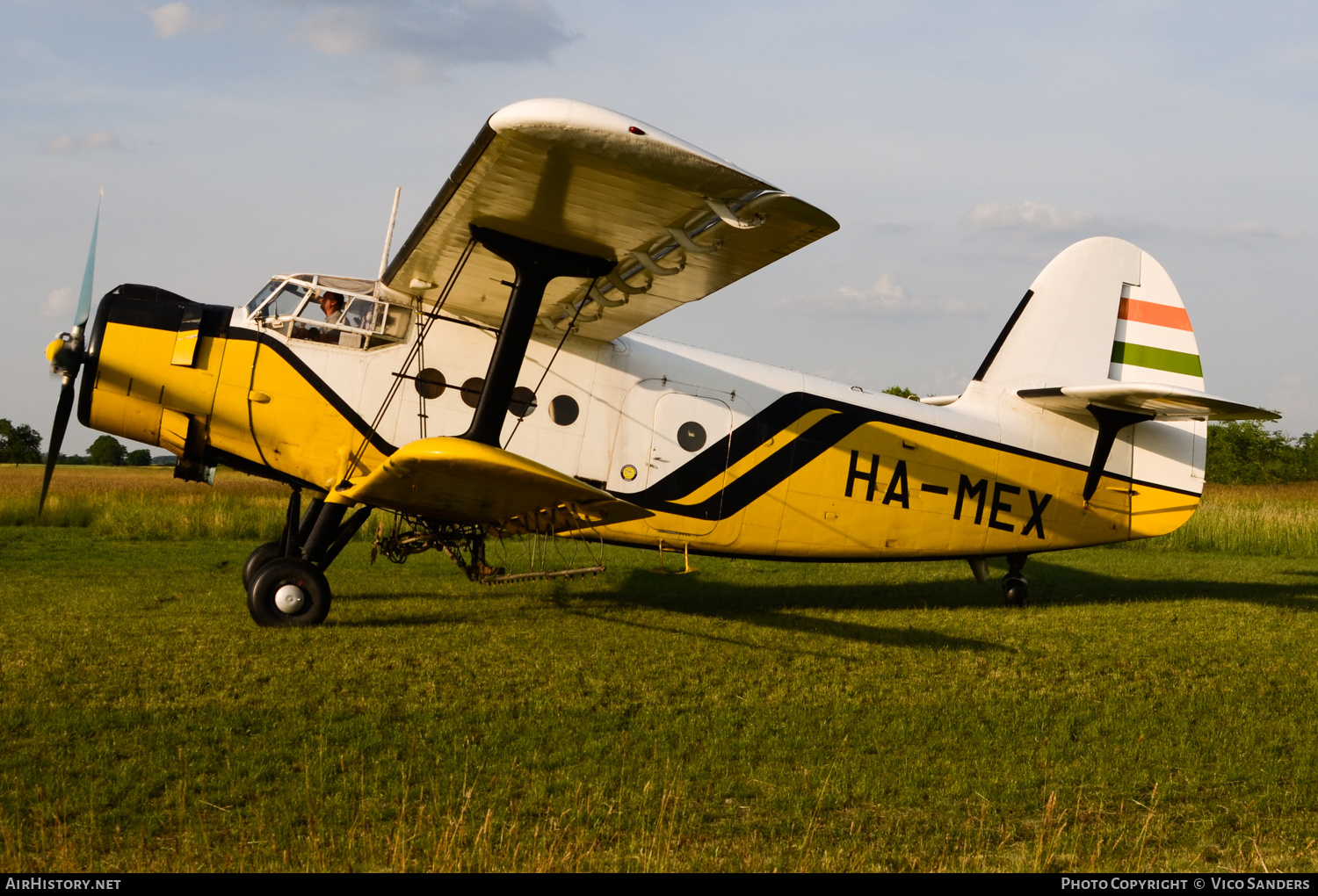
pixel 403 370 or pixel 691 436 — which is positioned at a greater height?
pixel 403 370

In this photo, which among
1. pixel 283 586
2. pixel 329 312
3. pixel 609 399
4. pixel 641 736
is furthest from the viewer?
pixel 609 399

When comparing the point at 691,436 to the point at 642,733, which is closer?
the point at 642,733

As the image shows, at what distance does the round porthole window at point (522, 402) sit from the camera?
8.70 metres

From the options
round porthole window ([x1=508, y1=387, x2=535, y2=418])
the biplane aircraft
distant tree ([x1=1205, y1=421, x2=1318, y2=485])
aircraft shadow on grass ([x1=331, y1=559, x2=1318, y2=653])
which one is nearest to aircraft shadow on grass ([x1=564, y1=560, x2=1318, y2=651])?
aircraft shadow on grass ([x1=331, y1=559, x2=1318, y2=653])

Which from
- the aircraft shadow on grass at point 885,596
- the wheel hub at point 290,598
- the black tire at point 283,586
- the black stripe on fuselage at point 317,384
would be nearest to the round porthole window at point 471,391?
the black stripe on fuselage at point 317,384

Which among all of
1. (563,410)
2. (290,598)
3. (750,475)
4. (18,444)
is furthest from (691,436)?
(18,444)

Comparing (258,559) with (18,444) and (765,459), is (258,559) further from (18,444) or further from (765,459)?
(18,444)

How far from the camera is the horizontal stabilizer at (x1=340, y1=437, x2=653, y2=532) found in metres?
6.45

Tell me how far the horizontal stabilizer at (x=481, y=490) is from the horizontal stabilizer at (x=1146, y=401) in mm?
5505

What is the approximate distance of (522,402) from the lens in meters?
8.72

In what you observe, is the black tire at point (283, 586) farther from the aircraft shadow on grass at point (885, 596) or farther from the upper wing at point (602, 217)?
the aircraft shadow on grass at point (885, 596)

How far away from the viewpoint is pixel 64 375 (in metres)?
7.90

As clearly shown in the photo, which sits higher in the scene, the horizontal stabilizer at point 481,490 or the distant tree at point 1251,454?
the distant tree at point 1251,454

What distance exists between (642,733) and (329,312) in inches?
193
